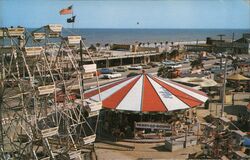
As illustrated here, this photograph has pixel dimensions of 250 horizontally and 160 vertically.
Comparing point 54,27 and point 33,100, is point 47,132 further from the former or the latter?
point 54,27

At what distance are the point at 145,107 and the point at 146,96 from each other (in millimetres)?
1339

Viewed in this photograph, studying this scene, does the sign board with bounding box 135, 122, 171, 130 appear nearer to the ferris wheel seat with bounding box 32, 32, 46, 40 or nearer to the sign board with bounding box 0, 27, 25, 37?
the ferris wheel seat with bounding box 32, 32, 46, 40

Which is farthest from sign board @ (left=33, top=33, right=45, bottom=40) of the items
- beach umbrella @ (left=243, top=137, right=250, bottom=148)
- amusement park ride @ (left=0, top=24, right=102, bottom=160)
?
beach umbrella @ (left=243, top=137, right=250, bottom=148)

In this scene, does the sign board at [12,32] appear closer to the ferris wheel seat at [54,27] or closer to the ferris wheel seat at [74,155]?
the ferris wheel seat at [54,27]

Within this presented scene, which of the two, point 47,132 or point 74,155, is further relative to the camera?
point 74,155

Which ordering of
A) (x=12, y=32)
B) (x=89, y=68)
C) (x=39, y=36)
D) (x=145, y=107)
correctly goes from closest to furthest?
(x=12, y=32) → (x=89, y=68) → (x=39, y=36) → (x=145, y=107)

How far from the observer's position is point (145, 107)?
24844mm

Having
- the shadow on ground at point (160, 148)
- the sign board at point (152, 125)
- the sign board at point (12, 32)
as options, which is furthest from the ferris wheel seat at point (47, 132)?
the sign board at point (152, 125)

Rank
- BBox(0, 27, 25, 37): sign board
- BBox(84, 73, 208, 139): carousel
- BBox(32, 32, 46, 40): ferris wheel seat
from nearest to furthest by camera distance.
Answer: BBox(0, 27, 25, 37): sign board → BBox(32, 32, 46, 40): ferris wheel seat → BBox(84, 73, 208, 139): carousel

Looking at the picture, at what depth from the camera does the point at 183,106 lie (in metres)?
25.6

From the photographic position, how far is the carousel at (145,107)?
24.7 metres

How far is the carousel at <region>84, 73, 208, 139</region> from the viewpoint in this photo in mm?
24712

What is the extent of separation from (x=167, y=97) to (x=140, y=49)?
57.3 meters

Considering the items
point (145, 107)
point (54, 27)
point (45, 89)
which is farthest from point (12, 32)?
point (145, 107)
